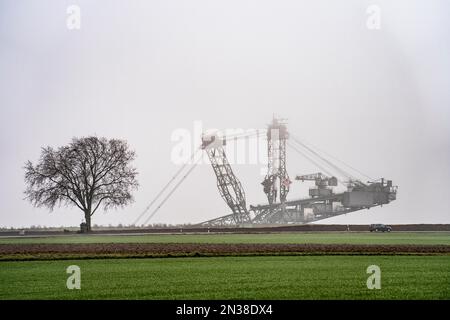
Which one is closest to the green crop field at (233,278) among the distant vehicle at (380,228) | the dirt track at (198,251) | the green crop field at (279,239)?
the dirt track at (198,251)

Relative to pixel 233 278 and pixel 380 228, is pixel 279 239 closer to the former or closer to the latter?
pixel 380 228

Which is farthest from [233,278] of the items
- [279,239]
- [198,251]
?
[279,239]

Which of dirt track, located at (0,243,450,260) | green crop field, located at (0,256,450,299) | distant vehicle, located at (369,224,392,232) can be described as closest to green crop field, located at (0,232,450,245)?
dirt track, located at (0,243,450,260)

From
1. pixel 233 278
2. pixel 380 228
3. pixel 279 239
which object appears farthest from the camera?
pixel 380 228

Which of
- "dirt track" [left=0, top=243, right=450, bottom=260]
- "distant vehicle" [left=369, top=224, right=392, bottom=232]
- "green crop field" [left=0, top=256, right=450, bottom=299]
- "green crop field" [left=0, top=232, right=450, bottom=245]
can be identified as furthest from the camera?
"distant vehicle" [left=369, top=224, right=392, bottom=232]

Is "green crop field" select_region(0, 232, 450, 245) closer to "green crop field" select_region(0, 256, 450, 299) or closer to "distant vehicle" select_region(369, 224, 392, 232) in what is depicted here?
"distant vehicle" select_region(369, 224, 392, 232)

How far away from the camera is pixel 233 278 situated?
2566 cm

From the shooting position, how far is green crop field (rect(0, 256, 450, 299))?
69.8ft

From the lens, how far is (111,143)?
86.1 m

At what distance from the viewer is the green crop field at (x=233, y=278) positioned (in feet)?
69.8

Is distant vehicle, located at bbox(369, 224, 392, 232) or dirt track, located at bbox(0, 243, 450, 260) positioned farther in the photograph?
distant vehicle, located at bbox(369, 224, 392, 232)
